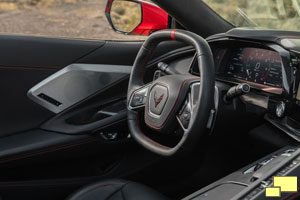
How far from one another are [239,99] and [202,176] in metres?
0.74

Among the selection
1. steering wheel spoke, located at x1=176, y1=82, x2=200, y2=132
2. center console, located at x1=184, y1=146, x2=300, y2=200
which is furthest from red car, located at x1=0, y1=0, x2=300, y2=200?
center console, located at x1=184, y1=146, x2=300, y2=200

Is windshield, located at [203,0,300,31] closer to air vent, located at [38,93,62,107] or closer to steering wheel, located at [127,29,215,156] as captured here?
steering wheel, located at [127,29,215,156]

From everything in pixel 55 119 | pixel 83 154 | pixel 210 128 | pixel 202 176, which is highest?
pixel 210 128

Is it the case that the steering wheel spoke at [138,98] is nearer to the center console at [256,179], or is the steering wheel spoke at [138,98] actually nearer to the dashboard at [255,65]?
the dashboard at [255,65]

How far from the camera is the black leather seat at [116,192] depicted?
1.56 m

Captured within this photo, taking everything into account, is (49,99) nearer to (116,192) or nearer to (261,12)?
(116,192)

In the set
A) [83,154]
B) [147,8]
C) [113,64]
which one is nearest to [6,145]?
[83,154]

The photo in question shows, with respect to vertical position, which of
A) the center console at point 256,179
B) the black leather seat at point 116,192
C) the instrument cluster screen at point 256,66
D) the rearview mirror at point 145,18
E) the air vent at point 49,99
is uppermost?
the rearview mirror at point 145,18

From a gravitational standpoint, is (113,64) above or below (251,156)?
above

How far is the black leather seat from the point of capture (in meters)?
1.56

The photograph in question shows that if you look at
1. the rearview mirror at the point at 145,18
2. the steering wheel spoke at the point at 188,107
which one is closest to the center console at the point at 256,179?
the steering wheel spoke at the point at 188,107

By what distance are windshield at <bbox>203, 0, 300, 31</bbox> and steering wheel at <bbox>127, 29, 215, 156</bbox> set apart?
0.46 meters

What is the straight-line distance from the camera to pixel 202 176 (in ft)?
6.99

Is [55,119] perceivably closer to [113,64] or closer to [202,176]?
[113,64]
